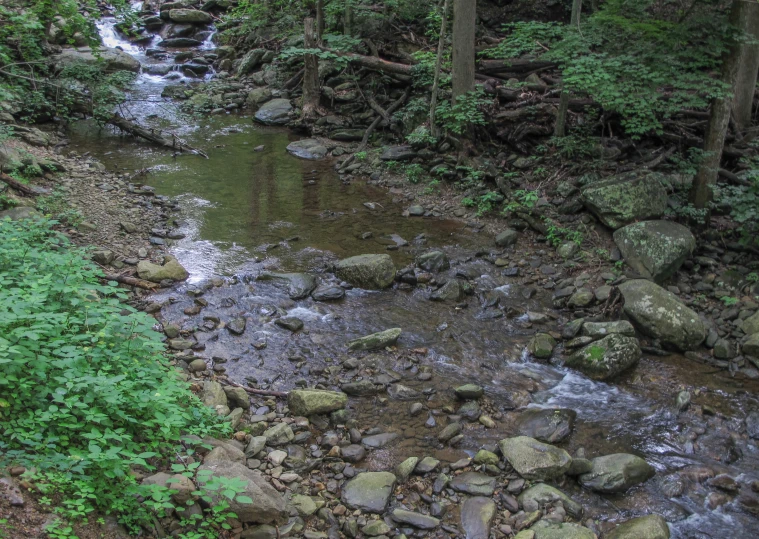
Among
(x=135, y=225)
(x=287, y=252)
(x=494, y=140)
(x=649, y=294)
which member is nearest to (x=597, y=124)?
(x=494, y=140)

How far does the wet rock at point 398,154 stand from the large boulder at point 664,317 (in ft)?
21.4

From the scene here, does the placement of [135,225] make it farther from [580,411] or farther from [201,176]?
[580,411]

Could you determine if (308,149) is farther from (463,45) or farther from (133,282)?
(133,282)

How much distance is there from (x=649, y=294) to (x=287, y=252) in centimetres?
547

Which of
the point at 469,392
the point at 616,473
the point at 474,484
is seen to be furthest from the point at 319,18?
the point at 616,473

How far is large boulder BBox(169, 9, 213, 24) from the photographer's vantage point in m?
23.5

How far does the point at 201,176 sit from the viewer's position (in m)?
12.2

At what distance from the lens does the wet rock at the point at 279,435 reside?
5.26m

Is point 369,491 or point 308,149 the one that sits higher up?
point 308,149

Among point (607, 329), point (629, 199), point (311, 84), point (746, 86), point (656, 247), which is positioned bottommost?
point (607, 329)

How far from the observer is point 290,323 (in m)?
7.29

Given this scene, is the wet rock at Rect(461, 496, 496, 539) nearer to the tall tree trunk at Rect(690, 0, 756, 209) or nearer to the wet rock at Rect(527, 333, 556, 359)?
the wet rock at Rect(527, 333, 556, 359)

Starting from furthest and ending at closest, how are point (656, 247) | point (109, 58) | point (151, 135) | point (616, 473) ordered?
point (109, 58)
point (151, 135)
point (656, 247)
point (616, 473)

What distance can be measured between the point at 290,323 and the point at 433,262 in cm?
277
